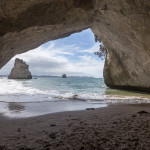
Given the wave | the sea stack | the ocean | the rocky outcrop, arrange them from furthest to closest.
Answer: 1. the sea stack
2. the wave
3. the ocean
4. the rocky outcrop

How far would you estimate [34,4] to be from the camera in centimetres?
525

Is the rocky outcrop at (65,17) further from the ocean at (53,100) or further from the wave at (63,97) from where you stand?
the wave at (63,97)

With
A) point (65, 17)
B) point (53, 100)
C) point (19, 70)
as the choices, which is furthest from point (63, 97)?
point (19, 70)

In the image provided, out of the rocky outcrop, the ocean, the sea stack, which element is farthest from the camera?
the sea stack

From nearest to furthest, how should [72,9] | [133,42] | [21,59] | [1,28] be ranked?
[1,28] → [72,9] → [133,42] → [21,59]

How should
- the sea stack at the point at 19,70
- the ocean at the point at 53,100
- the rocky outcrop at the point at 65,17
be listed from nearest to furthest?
the rocky outcrop at the point at 65,17, the ocean at the point at 53,100, the sea stack at the point at 19,70

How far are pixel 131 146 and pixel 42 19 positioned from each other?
5.55 metres

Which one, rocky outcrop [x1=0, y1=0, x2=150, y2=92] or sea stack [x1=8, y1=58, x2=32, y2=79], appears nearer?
rocky outcrop [x1=0, y1=0, x2=150, y2=92]

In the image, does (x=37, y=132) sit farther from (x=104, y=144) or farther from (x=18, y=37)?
(x=18, y=37)

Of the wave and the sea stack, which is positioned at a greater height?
the sea stack

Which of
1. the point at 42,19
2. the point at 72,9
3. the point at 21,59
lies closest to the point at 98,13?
the point at 72,9

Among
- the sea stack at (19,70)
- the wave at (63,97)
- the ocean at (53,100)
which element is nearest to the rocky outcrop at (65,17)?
the ocean at (53,100)

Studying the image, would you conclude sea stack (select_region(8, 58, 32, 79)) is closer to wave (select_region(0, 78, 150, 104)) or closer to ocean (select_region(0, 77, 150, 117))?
ocean (select_region(0, 77, 150, 117))

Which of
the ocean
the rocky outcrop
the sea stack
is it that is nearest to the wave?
the ocean
